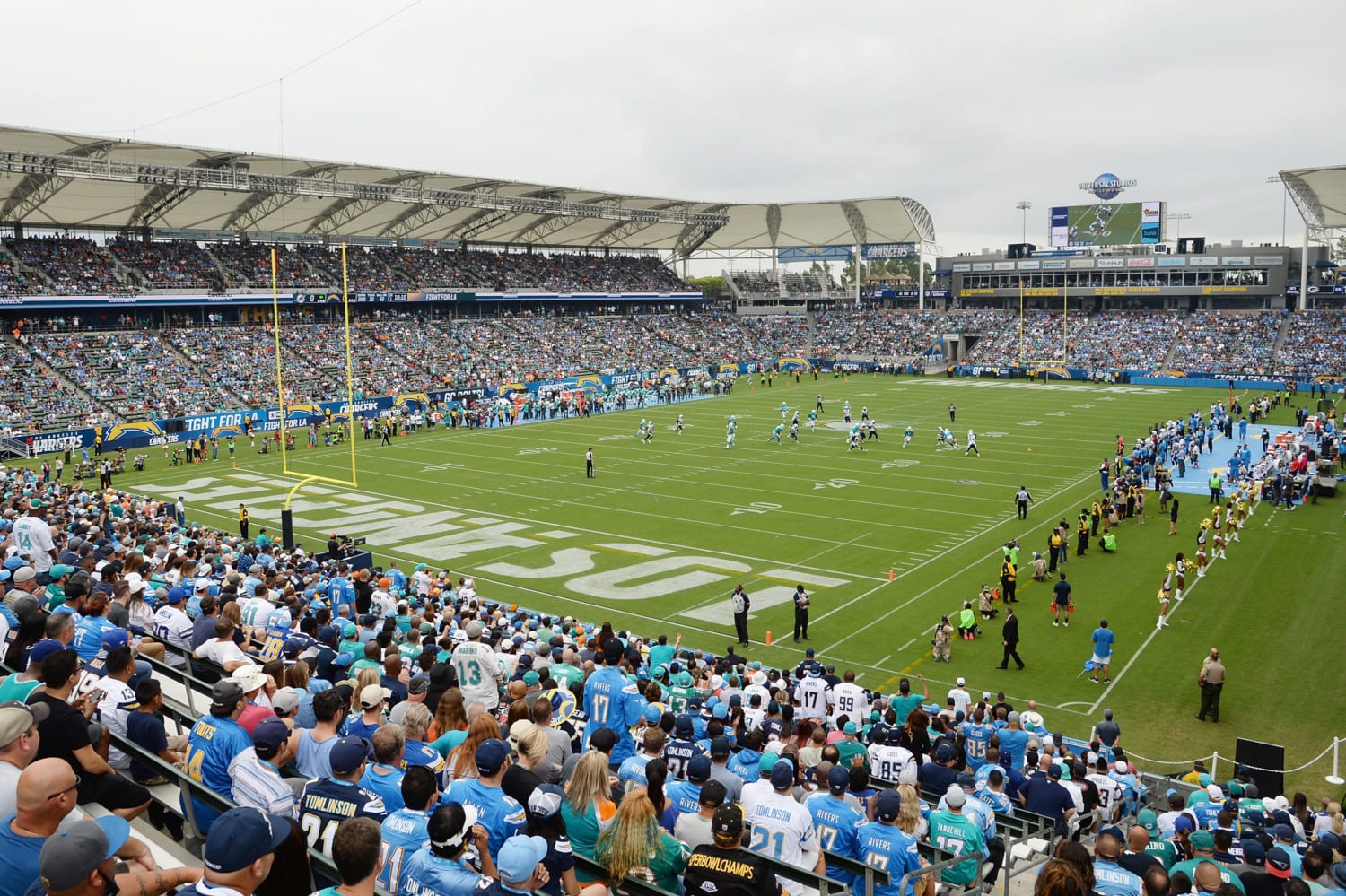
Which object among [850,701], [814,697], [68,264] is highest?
Result: [68,264]

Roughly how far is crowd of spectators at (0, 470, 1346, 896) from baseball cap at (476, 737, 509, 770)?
0.6 inches

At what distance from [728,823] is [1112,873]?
10.4 ft

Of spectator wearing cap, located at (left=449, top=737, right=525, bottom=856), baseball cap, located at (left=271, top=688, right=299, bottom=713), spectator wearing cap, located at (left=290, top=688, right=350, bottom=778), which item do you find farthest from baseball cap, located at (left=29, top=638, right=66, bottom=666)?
spectator wearing cap, located at (left=449, top=737, right=525, bottom=856)

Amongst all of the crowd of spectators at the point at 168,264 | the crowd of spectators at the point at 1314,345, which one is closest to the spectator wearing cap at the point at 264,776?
the crowd of spectators at the point at 168,264

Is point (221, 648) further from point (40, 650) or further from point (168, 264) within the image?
point (168, 264)

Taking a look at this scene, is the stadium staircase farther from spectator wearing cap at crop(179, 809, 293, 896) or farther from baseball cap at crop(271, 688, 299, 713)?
spectator wearing cap at crop(179, 809, 293, 896)

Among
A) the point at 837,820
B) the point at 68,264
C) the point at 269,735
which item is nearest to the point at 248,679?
the point at 269,735

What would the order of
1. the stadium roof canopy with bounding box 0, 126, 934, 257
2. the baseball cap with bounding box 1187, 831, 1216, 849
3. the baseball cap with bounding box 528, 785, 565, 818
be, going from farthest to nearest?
the stadium roof canopy with bounding box 0, 126, 934, 257
the baseball cap with bounding box 1187, 831, 1216, 849
the baseball cap with bounding box 528, 785, 565, 818

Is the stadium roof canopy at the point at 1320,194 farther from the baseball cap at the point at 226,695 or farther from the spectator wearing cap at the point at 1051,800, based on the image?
the baseball cap at the point at 226,695

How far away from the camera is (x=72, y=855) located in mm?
3223

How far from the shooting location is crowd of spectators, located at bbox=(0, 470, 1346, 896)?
161 inches

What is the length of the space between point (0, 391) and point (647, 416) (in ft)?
93.9

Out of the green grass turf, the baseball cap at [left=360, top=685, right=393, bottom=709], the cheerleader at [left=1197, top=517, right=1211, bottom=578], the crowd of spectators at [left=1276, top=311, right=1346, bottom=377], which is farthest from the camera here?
the crowd of spectators at [left=1276, top=311, right=1346, bottom=377]

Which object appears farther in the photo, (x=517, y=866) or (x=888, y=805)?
(x=888, y=805)
